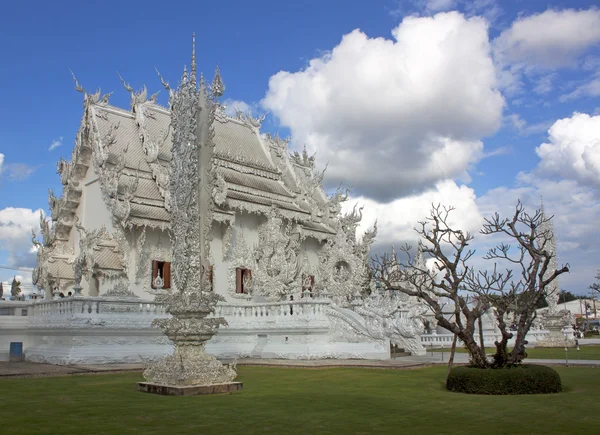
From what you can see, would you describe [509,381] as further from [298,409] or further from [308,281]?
[308,281]

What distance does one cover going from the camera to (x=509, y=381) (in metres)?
9.76

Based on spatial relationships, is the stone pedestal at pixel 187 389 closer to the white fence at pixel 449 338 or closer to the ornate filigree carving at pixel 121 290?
the ornate filigree carving at pixel 121 290

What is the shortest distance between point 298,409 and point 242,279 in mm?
15325

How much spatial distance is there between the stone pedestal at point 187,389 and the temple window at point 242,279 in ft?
41.5

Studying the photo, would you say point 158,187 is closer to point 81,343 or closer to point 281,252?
point 281,252

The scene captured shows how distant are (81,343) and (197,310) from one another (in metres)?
6.93

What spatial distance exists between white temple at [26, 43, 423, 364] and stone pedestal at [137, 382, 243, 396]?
6.30 meters

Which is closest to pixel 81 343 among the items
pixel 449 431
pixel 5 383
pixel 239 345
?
pixel 5 383

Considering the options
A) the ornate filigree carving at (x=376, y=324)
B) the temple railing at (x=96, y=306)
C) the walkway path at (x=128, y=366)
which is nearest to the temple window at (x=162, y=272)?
the temple railing at (x=96, y=306)

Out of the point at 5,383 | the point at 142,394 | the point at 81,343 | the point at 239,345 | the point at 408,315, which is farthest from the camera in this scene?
the point at 408,315

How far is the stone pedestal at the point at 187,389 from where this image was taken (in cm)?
948

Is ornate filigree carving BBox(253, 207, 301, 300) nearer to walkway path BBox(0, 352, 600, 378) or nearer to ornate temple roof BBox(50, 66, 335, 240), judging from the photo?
ornate temple roof BBox(50, 66, 335, 240)

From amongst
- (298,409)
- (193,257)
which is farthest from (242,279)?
(298,409)

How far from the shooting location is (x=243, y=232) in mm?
23844
